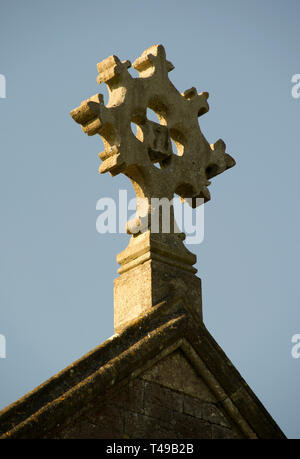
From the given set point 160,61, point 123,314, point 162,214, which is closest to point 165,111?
point 160,61

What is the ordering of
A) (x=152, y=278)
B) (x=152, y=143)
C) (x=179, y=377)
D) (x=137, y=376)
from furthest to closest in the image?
(x=152, y=143)
(x=152, y=278)
(x=179, y=377)
(x=137, y=376)

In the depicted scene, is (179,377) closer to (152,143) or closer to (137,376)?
(137,376)

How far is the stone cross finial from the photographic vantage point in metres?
7.40

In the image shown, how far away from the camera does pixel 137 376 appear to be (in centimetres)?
658

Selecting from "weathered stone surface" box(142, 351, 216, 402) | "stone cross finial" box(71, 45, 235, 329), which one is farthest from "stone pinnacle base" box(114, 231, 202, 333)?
"weathered stone surface" box(142, 351, 216, 402)

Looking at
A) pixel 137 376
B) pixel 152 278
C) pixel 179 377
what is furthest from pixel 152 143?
pixel 137 376

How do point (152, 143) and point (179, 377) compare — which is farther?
point (152, 143)

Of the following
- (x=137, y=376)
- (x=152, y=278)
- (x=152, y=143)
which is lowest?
(x=137, y=376)

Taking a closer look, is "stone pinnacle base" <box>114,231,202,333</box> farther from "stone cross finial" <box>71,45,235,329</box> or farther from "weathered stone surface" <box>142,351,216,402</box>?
"weathered stone surface" <box>142,351,216,402</box>

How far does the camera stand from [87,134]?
732 centimetres

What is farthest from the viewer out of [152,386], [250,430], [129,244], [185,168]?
[185,168]

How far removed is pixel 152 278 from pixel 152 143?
55.2 inches
